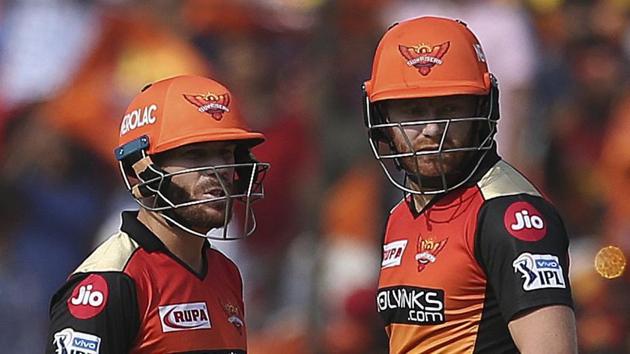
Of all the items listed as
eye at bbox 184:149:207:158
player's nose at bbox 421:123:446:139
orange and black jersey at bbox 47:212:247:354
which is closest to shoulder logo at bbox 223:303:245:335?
orange and black jersey at bbox 47:212:247:354

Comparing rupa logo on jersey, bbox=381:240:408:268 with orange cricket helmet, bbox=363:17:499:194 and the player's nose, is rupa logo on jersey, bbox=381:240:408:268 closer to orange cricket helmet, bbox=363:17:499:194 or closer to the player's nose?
orange cricket helmet, bbox=363:17:499:194

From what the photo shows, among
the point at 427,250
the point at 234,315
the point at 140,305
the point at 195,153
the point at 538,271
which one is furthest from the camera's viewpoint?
the point at 234,315

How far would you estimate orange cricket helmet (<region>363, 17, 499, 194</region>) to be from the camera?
557 centimetres

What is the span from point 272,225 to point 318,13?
1.44m

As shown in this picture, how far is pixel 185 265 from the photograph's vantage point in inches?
227

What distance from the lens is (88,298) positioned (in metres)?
5.36

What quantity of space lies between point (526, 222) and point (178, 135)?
4.11 feet

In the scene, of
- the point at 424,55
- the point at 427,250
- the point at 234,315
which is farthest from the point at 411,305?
the point at 424,55

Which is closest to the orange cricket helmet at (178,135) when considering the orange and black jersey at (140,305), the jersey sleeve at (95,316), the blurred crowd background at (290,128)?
the orange and black jersey at (140,305)

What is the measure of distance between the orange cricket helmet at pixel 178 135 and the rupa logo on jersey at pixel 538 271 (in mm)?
1042

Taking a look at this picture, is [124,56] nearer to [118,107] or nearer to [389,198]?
[118,107]

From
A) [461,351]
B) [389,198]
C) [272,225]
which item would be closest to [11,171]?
[272,225]

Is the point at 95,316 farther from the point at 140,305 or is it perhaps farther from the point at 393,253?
the point at 393,253

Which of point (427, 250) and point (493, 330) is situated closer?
point (493, 330)
